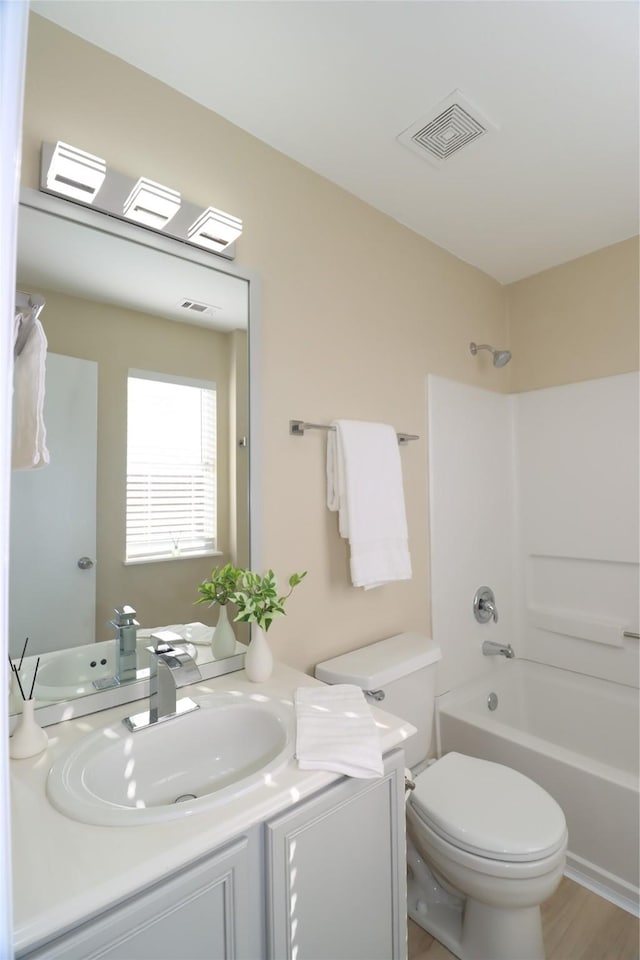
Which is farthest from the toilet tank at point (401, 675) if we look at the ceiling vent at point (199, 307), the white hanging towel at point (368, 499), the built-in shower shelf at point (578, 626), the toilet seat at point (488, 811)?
the ceiling vent at point (199, 307)

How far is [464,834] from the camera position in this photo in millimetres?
1341

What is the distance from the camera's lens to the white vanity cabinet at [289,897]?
71 cm

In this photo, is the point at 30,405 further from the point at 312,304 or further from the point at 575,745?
the point at 575,745

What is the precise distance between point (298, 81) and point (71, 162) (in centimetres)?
70

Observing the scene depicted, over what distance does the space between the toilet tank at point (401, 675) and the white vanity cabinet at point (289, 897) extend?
47 centimetres

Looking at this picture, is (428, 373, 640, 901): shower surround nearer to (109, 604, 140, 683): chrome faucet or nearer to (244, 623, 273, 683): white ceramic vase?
(244, 623, 273, 683): white ceramic vase

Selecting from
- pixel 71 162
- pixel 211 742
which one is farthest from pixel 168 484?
pixel 71 162

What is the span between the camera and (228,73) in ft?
4.43

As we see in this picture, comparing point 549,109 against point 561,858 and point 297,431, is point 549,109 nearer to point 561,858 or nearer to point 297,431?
point 297,431

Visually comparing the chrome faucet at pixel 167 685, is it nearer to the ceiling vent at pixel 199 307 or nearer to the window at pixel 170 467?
the window at pixel 170 467

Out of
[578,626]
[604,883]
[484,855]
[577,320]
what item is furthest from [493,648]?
[577,320]

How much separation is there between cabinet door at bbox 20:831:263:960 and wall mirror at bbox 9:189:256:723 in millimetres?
525

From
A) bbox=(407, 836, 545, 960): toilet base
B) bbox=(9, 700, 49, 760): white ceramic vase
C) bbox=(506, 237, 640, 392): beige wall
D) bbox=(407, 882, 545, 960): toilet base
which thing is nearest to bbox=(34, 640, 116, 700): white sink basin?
bbox=(9, 700, 49, 760): white ceramic vase

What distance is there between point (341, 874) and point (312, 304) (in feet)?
5.26
